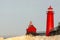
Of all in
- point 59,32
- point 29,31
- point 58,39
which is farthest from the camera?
point 29,31

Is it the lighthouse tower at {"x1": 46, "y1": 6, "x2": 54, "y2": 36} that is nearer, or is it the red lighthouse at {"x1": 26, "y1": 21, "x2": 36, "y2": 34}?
the lighthouse tower at {"x1": 46, "y1": 6, "x2": 54, "y2": 36}

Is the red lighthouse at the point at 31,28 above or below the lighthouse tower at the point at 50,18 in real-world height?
below

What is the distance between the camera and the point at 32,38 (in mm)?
22219

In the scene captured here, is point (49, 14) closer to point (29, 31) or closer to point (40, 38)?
point (29, 31)

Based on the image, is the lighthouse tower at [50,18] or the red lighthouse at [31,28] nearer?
the lighthouse tower at [50,18]

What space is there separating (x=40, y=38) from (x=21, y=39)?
1761mm

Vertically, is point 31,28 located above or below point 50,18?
below

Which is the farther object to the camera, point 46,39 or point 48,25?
point 48,25

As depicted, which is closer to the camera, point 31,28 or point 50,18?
point 50,18

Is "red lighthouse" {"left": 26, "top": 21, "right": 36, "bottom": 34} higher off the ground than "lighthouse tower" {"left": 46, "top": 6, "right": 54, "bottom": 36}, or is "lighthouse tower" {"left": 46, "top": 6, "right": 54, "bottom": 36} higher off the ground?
"lighthouse tower" {"left": 46, "top": 6, "right": 54, "bottom": 36}

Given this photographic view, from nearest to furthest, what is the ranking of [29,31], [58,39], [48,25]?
[58,39] → [48,25] → [29,31]

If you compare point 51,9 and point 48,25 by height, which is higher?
point 51,9

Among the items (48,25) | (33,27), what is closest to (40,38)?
(48,25)

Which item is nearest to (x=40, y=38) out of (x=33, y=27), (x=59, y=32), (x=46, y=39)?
(x=46, y=39)
